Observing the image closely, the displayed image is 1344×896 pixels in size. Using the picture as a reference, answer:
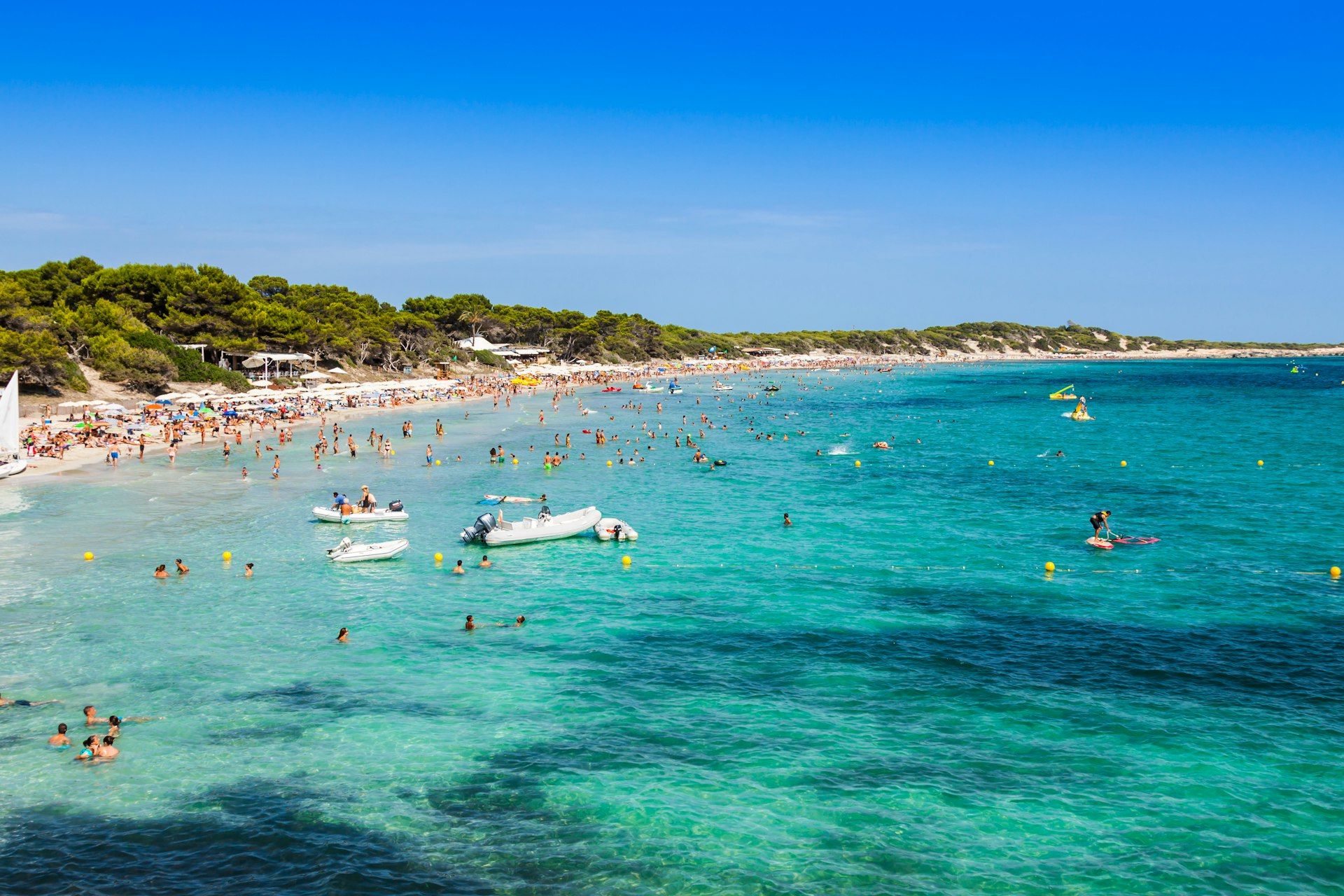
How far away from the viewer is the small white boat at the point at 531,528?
3316 cm

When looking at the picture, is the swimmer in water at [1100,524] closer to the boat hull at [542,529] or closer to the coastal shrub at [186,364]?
the boat hull at [542,529]

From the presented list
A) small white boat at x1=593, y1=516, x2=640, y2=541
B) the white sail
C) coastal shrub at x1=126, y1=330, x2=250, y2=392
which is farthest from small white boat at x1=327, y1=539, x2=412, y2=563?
coastal shrub at x1=126, y1=330, x2=250, y2=392

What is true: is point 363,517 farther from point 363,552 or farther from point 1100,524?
point 1100,524

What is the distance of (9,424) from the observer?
4534 centimetres

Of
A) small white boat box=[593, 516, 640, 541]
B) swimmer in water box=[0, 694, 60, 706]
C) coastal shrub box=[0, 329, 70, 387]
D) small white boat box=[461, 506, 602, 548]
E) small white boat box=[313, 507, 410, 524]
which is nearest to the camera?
swimmer in water box=[0, 694, 60, 706]

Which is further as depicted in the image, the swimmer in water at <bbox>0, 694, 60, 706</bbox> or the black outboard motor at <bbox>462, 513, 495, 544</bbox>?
the black outboard motor at <bbox>462, 513, 495, 544</bbox>

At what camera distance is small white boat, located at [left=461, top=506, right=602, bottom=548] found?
33.2 meters

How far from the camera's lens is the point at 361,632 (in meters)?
23.9

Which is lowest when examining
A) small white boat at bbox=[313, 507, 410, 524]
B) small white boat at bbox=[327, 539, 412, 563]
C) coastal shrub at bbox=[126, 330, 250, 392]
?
small white boat at bbox=[327, 539, 412, 563]

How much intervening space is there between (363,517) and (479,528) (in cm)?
620

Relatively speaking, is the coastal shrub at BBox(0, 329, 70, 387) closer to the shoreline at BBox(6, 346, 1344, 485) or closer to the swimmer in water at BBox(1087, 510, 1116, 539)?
the shoreline at BBox(6, 346, 1344, 485)

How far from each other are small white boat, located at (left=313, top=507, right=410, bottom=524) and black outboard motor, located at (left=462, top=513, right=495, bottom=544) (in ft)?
14.9

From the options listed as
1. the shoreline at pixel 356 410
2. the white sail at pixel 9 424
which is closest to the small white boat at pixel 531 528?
the shoreline at pixel 356 410

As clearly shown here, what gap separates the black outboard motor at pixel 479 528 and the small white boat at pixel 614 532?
3949 millimetres
